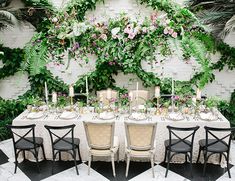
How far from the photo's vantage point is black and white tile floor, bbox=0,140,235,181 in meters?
4.23

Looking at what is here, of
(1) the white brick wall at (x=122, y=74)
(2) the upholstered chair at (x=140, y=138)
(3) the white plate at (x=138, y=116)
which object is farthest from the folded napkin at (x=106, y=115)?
(1) the white brick wall at (x=122, y=74)

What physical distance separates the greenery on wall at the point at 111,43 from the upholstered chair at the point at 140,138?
1429mm

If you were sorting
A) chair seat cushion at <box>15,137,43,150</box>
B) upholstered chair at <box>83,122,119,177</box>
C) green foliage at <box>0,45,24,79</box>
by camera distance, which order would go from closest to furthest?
upholstered chair at <box>83,122,119,177</box>
chair seat cushion at <box>15,137,43,150</box>
green foliage at <box>0,45,24,79</box>

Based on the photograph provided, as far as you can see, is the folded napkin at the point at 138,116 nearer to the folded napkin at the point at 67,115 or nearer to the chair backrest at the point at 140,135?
the chair backrest at the point at 140,135

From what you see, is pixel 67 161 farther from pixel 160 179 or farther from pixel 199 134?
pixel 199 134

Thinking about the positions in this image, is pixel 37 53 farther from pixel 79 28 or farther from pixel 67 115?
pixel 67 115

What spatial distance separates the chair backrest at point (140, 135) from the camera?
400 centimetres

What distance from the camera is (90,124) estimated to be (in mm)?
4059

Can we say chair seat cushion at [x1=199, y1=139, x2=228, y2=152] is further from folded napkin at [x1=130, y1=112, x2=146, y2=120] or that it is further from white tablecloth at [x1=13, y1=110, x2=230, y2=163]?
folded napkin at [x1=130, y1=112, x2=146, y2=120]

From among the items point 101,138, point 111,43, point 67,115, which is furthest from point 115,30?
point 101,138

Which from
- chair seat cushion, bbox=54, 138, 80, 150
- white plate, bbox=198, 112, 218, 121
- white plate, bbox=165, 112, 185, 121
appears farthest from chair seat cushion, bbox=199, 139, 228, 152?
chair seat cushion, bbox=54, 138, 80, 150

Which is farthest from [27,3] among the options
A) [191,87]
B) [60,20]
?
[191,87]

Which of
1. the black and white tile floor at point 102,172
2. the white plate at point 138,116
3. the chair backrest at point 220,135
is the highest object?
the white plate at point 138,116

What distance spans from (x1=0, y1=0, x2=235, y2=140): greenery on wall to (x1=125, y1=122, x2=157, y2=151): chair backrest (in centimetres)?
142
